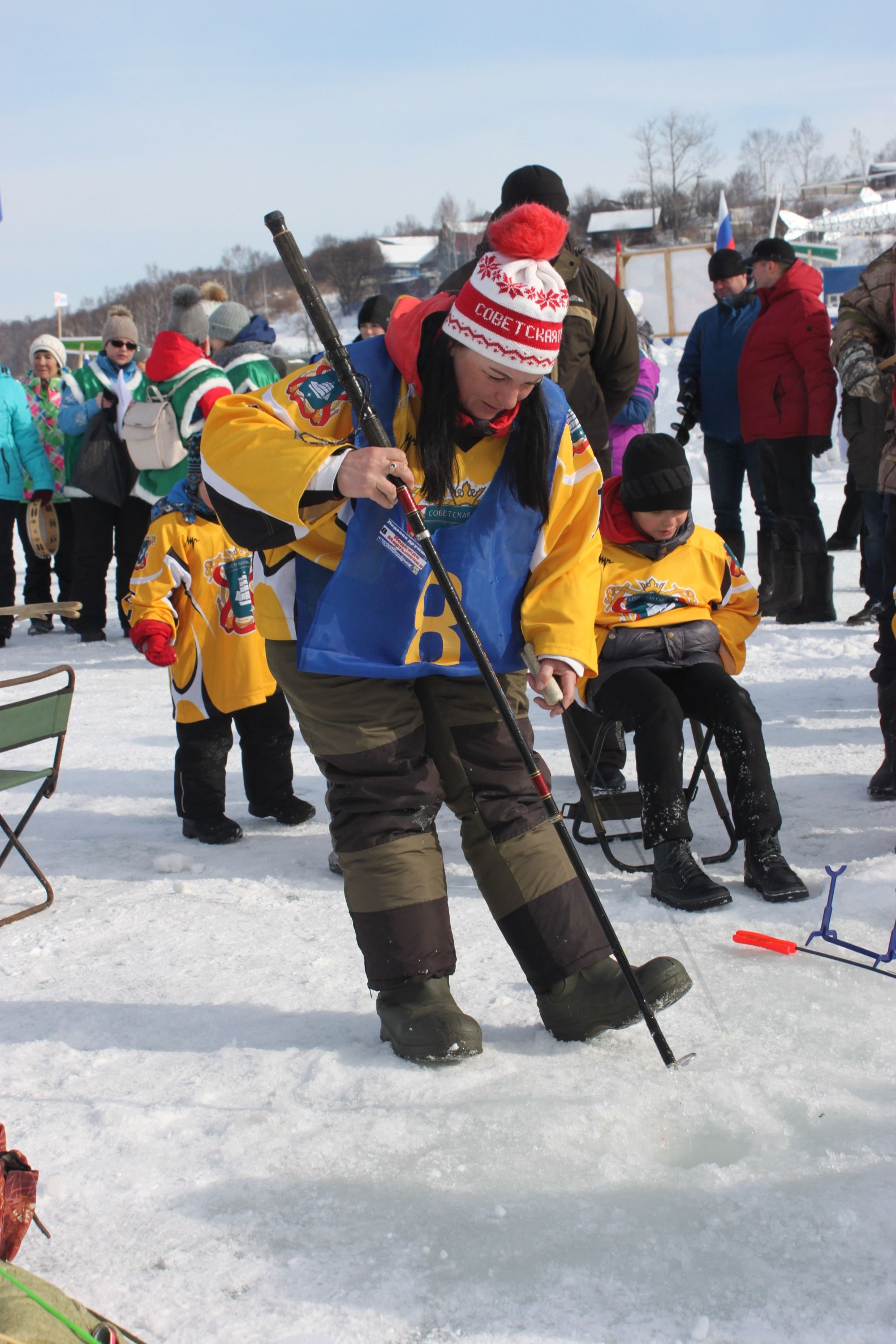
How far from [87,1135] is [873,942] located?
186 cm

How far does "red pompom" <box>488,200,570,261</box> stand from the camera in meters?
2.26

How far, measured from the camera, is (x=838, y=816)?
3.82 meters

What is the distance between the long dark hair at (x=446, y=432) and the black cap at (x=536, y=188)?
5.38 feet

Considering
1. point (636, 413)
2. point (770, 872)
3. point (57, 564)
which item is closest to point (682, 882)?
point (770, 872)

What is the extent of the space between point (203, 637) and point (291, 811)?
726 mm

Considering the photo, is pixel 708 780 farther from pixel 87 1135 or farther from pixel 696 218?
pixel 696 218

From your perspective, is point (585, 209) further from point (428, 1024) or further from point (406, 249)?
point (428, 1024)

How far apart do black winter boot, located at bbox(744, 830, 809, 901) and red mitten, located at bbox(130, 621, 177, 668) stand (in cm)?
192

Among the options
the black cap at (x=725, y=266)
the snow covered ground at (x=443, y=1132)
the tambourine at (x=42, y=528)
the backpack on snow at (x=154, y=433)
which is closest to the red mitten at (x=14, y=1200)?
the snow covered ground at (x=443, y=1132)

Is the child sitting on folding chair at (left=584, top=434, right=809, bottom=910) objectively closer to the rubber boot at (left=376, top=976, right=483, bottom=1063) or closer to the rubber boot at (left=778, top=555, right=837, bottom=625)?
the rubber boot at (left=376, top=976, right=483, bottom=1063)

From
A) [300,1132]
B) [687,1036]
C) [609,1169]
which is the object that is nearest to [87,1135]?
[300,1132]

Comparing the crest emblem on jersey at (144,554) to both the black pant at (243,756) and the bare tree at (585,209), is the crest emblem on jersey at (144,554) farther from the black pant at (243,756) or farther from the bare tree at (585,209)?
the bare tree at (585,209)

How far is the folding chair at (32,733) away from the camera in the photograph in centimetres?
321

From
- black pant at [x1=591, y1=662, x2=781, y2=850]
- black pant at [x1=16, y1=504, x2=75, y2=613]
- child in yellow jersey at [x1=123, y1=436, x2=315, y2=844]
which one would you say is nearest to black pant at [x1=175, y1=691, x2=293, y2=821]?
child in yellow jersey at [x1=123, y1=436, x2=315, y2=844]
